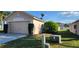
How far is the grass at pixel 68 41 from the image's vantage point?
27.4 ft

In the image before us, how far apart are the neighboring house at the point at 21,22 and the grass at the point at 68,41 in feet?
3.56

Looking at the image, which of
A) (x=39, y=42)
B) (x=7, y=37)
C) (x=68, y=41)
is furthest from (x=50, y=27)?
(x=7, y=37)

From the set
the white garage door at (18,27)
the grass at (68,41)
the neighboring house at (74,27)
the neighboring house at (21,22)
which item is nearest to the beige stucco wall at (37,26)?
the neighboring house at (21,22)

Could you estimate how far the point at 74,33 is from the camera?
8734 mm

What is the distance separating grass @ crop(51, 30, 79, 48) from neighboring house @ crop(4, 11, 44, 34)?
108 cm

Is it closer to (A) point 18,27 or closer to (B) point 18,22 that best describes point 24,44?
(A) point 18,27

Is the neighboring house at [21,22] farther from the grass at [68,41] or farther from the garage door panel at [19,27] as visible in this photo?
the grass at [68,41]

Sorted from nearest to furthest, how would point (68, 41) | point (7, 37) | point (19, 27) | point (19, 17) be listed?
1. point (68, 41)
2. point (7, 37)
3. point (19, 17)
4. point (19, 27)

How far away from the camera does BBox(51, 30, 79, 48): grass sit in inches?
328

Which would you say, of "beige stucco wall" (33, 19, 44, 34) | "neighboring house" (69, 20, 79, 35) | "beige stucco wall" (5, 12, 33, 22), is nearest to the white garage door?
"beige stucco wall" (5, 12, 33, 22)

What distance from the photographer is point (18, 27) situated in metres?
9.21

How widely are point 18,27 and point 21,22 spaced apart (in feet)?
0.94
